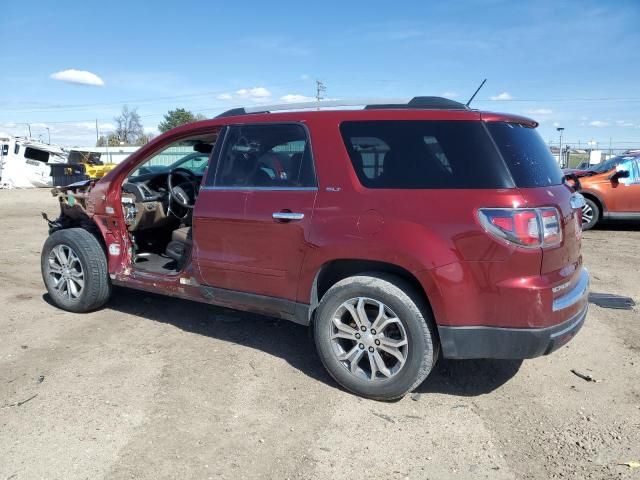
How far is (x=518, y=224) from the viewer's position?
294 cm

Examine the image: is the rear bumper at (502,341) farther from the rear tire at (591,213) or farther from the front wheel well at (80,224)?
the rear tire at (591,213)

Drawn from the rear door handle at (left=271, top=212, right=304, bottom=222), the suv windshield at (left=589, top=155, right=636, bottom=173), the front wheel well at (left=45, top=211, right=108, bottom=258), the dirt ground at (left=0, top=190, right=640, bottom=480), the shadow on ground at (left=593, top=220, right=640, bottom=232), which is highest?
the suv windshield at (left=589, top=155, right=636, bottom=173)

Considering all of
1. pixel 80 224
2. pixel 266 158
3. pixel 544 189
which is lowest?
pixel 80 224

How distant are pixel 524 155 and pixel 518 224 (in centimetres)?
55

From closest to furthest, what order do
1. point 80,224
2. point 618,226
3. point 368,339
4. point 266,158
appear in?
point 368,339, point 266,158, point 80,224, point 618,226

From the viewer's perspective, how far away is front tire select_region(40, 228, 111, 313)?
16.1 ft

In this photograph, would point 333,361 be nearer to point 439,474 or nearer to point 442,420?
point 442,420

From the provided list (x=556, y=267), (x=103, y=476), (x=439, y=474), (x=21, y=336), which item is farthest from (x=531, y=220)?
(x=21, y=336)

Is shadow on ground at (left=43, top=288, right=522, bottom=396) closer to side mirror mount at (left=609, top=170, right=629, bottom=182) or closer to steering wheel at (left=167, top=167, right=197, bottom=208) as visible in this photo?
steering wheel at (left=167, top=167, right=197, bottom=208)

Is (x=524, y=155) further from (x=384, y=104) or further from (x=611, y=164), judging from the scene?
(x=611, y=164)

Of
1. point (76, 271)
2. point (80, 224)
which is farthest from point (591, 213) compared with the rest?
point (76, 271)

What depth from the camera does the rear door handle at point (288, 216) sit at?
355 cm

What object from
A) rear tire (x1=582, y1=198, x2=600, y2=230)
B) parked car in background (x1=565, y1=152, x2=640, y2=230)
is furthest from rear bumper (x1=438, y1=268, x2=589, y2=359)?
rear tire (x1=582, y1=198, x2=600, y2=230)

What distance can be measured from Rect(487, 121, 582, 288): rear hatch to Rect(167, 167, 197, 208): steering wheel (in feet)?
9.64
